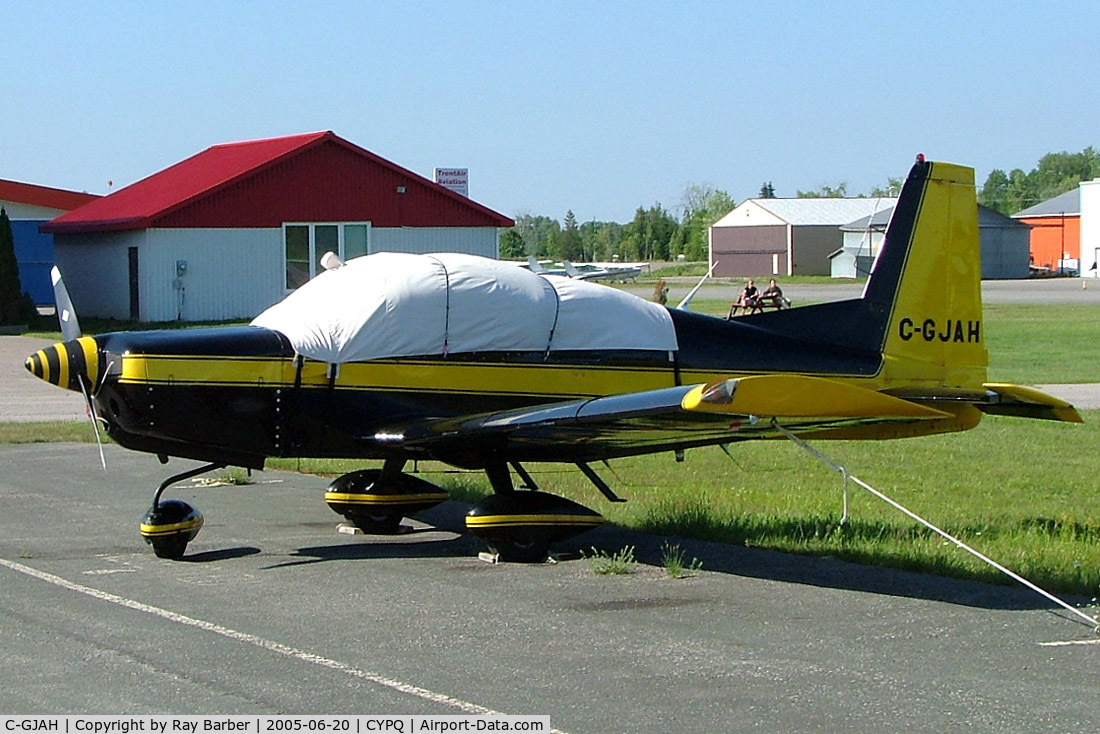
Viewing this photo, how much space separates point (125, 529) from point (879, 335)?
586 cm

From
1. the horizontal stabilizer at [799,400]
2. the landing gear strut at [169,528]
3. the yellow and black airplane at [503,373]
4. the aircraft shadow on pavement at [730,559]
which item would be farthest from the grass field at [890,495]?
the landing gear strut at [169,528]

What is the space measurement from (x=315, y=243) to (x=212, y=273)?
9.60ft

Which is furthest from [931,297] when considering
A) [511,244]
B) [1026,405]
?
[511,244]

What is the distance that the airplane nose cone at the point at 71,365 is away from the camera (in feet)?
28.6

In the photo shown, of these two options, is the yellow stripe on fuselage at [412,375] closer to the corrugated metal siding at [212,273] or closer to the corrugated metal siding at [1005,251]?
the corrugated metal siding at [212,273]

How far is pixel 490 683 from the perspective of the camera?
19.9ft

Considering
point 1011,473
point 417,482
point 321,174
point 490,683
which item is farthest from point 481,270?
point 321,174

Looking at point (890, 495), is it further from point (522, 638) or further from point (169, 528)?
point (169, 528)

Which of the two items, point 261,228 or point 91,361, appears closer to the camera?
point 91,361

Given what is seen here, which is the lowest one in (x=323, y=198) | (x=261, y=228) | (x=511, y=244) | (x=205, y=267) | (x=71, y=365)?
(x=71, y=365)

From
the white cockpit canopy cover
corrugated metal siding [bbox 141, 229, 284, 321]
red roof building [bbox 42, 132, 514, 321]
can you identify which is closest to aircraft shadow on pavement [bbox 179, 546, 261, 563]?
the white cockpit canopy cover

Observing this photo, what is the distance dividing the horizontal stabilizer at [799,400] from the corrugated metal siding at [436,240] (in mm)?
31084

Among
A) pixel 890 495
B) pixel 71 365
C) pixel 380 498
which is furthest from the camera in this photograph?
pixel 890 495

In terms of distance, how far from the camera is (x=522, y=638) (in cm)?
695
